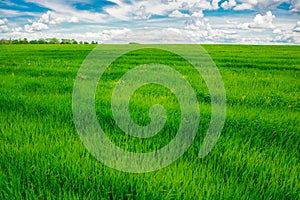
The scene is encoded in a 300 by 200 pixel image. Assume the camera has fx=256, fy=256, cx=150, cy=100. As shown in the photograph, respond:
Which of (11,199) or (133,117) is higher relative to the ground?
(133,117)

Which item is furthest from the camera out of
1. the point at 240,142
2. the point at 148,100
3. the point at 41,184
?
the point at 148,100

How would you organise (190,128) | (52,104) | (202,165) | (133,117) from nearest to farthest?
1. (202,165)
2. (190,128)
3. (133,117)
4. (52,104)

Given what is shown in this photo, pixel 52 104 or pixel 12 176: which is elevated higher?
pixel 52 104

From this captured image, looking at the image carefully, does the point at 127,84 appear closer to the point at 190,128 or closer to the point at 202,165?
the point at 190,128

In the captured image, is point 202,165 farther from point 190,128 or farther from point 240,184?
point 190,128

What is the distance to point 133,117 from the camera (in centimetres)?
379

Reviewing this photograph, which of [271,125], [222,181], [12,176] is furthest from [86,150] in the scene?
[271,125]

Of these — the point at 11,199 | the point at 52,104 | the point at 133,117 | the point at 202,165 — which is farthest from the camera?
the point at 52,104

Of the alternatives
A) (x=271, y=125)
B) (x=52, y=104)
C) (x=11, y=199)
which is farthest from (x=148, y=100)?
(x=11, y=199)

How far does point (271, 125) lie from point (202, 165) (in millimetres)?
1689

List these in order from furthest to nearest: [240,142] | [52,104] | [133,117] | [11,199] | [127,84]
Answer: [127,84] < [52,104] < [133,117] < [240,142] < [11,199]

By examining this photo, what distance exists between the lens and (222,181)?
2334 millimetres

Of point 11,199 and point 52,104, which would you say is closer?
point 11,199

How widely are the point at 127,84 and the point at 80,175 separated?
13.9 feet
